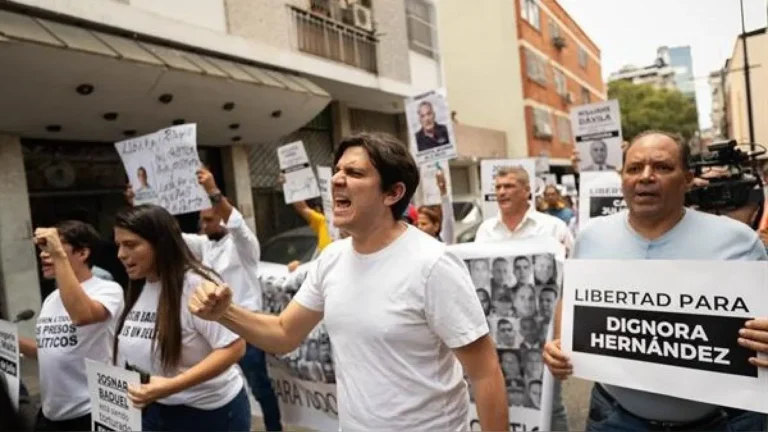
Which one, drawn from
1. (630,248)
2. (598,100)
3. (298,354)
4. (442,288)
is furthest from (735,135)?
(598,100)

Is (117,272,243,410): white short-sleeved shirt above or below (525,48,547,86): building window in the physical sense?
below

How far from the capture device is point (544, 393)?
9.20ft

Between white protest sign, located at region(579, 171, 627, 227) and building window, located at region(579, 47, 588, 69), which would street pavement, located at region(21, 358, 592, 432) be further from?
building window, located at region(579, 47, 588, 69)

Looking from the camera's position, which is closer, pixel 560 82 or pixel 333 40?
pixel 333 40

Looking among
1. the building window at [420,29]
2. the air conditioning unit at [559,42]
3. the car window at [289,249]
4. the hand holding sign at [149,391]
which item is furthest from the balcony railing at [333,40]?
the hand holding sign at [149,391]

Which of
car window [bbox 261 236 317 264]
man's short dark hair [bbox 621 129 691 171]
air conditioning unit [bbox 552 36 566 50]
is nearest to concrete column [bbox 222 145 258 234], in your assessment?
car window [bbox 261 236 317 264]

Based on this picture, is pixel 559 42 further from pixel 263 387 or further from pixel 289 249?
pixel 289 249

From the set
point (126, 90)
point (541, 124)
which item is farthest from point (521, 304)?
point (541, 124)

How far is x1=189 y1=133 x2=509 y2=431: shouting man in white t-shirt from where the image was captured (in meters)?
1.73

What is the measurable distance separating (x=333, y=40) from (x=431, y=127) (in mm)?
1182

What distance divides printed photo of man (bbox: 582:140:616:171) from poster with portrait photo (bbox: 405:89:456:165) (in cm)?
114

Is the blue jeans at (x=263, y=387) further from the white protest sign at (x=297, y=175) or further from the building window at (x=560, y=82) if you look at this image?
the building window at (x=560, y=82)

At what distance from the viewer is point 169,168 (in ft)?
11.4

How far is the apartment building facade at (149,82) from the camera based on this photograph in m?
4.22
